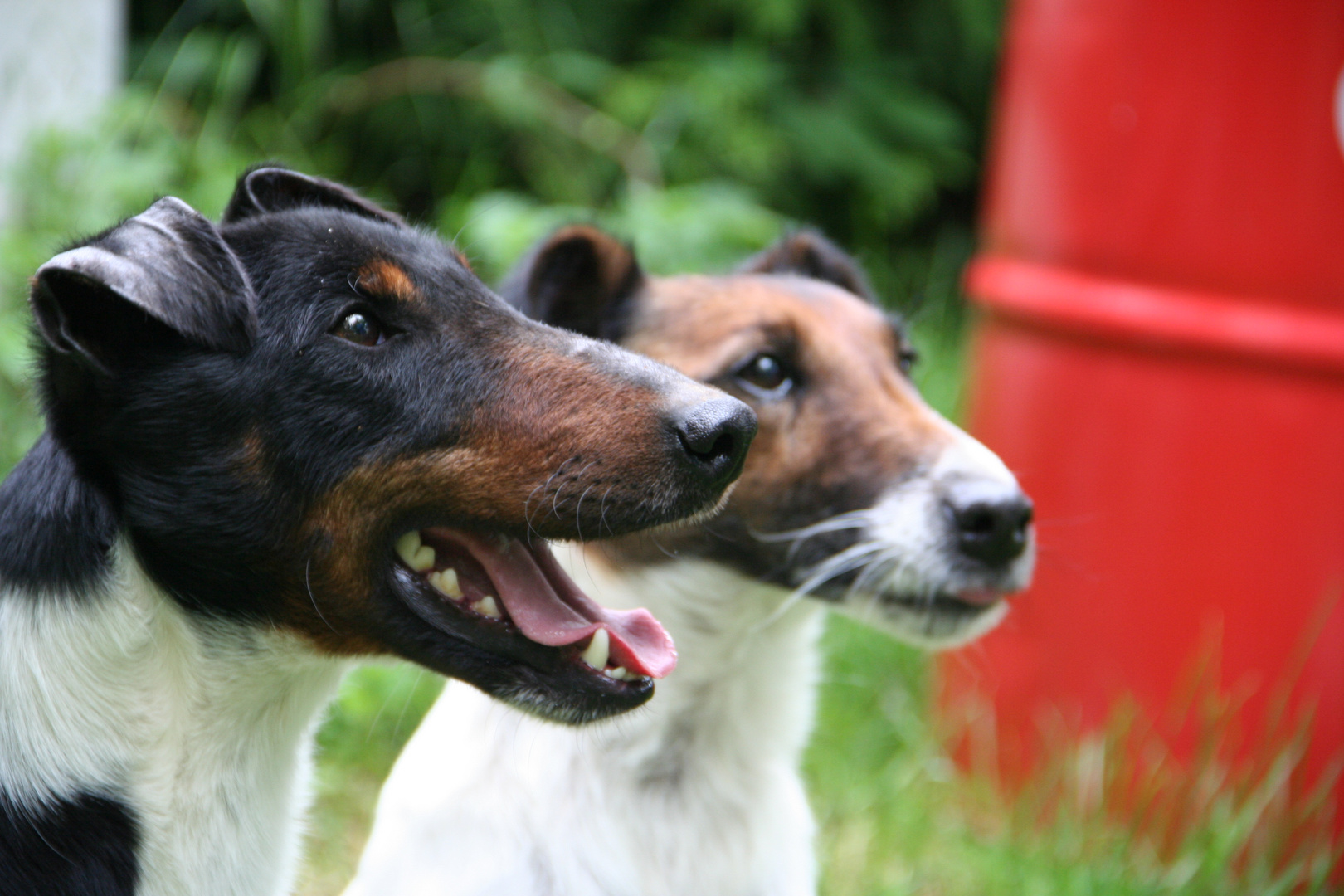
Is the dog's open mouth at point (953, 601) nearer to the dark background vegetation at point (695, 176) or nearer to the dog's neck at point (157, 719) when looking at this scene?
the dark background vegetation at point (695, 176)

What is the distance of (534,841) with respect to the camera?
2.42 m

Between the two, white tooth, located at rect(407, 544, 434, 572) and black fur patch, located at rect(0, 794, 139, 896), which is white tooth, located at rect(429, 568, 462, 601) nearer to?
white tooth, located at rect(407, 544, 434, 572)

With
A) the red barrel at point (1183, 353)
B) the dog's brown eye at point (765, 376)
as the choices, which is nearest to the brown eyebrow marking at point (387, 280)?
the dog's brown eye at point (765, 376)

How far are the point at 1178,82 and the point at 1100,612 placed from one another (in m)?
1.42

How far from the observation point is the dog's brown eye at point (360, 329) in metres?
1.95

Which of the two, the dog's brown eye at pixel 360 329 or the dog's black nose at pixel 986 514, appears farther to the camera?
the dog's black nose at pixel 986 514

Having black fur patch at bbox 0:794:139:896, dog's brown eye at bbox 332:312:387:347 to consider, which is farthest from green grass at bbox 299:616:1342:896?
dog's brown eye at bbox 332:312:387:347

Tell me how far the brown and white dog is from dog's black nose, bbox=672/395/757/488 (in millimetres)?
631

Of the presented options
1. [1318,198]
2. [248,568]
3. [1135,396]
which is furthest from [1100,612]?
[248,568]

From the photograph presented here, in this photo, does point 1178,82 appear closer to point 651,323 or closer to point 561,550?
point 651,323

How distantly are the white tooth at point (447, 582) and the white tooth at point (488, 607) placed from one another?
1.2 inches

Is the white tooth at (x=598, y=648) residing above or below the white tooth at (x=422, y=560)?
below

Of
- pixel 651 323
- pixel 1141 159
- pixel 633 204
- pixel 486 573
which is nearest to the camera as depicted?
pixel 486 573

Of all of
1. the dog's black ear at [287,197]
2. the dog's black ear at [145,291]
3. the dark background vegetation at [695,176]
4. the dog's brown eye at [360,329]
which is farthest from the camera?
the dark background vegetation at [695,176]
